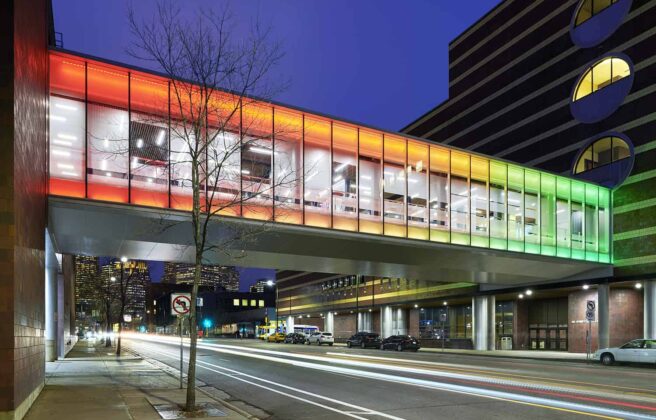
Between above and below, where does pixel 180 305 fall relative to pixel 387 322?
above

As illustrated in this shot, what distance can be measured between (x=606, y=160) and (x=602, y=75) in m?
5.68

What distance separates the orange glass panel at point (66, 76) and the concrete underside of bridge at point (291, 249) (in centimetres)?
407

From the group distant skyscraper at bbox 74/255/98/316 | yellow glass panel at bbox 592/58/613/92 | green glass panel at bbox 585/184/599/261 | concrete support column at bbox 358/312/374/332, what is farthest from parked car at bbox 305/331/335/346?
yellow glass panel at bbox 592/58/613/92

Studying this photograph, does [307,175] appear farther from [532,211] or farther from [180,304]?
[532,211]

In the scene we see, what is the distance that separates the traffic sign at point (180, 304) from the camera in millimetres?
16438

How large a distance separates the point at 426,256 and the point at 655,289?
45.5ft

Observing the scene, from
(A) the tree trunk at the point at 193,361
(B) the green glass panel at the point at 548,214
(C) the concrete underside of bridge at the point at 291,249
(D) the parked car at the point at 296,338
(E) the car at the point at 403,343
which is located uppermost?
(B) the green glass panel at the point at 548,214

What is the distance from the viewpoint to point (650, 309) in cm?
3397

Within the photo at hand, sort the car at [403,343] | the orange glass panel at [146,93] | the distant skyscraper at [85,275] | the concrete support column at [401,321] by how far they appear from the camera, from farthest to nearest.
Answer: the distant skyscraper at [85,275]
the concrete support column at [401,321]
the car at [403,343]
the orange glass panel at [146,93]

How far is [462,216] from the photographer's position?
33.0 m

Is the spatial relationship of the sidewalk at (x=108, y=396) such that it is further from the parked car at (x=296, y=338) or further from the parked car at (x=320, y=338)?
the parked car at (x=296, y=338)

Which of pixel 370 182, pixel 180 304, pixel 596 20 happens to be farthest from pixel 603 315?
pixel 180 304

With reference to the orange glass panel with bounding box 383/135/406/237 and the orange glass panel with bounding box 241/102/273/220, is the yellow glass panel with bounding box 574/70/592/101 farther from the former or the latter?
the orange glass panel with bounding box 241/102/273/220

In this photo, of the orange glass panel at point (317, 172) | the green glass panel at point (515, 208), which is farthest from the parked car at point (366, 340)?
the orange glass panel at point (317, 172)
